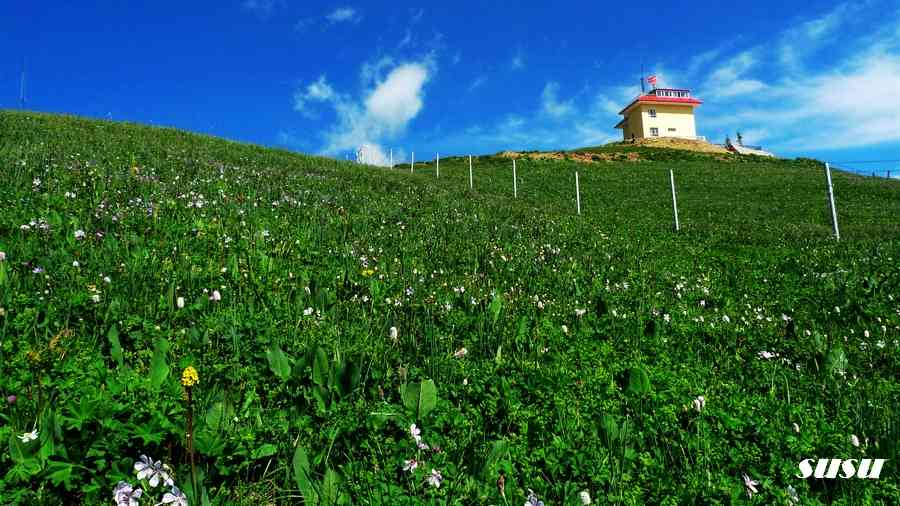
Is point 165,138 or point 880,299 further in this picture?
point 165,138

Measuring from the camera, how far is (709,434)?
324 cm

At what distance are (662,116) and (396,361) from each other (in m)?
96.8

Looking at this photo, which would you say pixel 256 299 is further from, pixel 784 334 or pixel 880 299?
pixel 880 299

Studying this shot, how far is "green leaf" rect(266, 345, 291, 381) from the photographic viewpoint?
138 inches

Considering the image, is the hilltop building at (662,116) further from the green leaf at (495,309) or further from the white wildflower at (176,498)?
the white wildflower at (176,498)

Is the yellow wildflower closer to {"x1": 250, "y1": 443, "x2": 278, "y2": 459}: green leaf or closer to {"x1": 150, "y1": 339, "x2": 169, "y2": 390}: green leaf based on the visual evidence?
{"x1": 250, "y1": 443, "x2": 278, "y2": 459}: green leaf

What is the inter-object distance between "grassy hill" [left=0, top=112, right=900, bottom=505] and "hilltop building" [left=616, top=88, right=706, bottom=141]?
3409 inches

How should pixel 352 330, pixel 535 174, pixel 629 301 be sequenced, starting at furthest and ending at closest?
1. pixel 535 174
2. pixel 629 301
3. pixel 352 330

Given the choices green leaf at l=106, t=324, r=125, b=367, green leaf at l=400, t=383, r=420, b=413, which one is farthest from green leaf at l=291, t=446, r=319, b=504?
green leaf at l=106, t=324, r=125, b=367

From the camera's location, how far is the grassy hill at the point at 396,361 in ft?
8.58

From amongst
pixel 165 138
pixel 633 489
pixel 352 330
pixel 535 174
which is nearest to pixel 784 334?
pixel 633 489

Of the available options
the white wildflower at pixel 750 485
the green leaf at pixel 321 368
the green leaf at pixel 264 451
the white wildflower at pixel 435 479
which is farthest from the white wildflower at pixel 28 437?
the white wildflower at pixel 750 485

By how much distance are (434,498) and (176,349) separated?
250 cm

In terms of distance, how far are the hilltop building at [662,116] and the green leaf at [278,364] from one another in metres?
94.0
